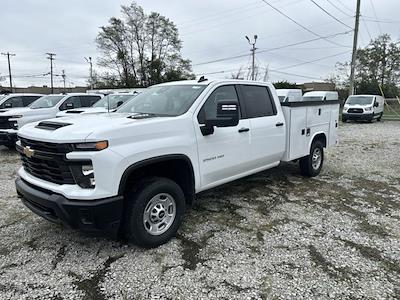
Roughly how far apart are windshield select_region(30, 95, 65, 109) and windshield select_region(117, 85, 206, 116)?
23.3 feet

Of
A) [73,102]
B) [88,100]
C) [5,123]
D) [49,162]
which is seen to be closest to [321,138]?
[49,162]

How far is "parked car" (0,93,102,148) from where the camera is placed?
30.2 ft

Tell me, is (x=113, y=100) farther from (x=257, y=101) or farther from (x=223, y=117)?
(x=223, y=117)

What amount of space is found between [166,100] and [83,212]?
196 centimetres

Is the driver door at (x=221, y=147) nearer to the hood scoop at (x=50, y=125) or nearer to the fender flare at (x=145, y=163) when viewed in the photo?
the fender flare at (x=145, y=163)

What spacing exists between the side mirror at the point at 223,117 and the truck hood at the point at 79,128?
0.54 metres

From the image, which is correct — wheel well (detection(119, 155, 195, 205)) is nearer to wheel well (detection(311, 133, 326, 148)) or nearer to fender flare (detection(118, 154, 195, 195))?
fender flare (detection(118, 154, 195, 195))

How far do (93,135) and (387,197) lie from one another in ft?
16.3

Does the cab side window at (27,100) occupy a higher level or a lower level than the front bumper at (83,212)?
A: higher

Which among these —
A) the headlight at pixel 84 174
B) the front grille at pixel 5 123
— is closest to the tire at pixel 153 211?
the headlight at pixel 84 174

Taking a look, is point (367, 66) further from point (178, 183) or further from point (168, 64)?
point (178, 183)

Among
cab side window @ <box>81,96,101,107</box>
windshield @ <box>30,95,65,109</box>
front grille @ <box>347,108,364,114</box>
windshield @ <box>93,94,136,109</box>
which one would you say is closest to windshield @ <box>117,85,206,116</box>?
windshield @ <box>93,94,136,109</box>

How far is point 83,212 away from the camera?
9.98ft

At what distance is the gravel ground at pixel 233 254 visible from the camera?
2.96 metres
